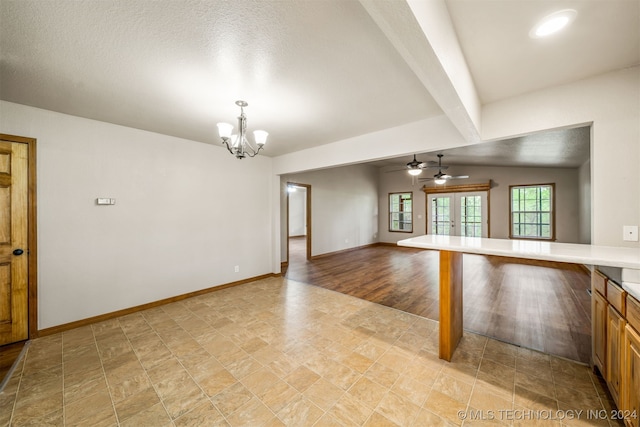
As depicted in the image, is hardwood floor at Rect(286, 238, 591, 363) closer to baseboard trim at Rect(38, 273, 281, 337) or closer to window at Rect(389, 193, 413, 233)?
baseboard trim at Rect(38, 273, 281, 337)

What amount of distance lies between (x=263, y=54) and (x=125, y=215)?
2.92 metres

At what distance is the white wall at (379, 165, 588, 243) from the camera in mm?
6250

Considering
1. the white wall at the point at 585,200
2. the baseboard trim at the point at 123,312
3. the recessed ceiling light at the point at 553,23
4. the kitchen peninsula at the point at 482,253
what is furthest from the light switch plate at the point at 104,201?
the white wall at the point at 585,200

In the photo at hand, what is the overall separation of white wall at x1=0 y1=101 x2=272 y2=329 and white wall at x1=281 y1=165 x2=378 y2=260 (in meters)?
2.00

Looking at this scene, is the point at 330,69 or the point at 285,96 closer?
the point at 330,69

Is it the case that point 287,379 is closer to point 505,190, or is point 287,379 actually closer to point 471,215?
point 471,215

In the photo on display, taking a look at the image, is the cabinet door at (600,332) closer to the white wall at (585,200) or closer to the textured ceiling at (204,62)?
the textured ceiling at (204,62)

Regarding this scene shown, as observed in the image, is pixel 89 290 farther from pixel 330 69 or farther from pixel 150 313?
pixel 330 69

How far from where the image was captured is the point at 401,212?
9102 mm

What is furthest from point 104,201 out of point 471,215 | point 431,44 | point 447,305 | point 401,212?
point 471,215

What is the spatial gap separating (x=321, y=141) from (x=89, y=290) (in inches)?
147

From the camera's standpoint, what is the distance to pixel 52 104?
2549mm

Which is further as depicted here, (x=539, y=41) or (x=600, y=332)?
(x=600, y=332)

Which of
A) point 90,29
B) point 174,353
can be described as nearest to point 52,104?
point 90,29
